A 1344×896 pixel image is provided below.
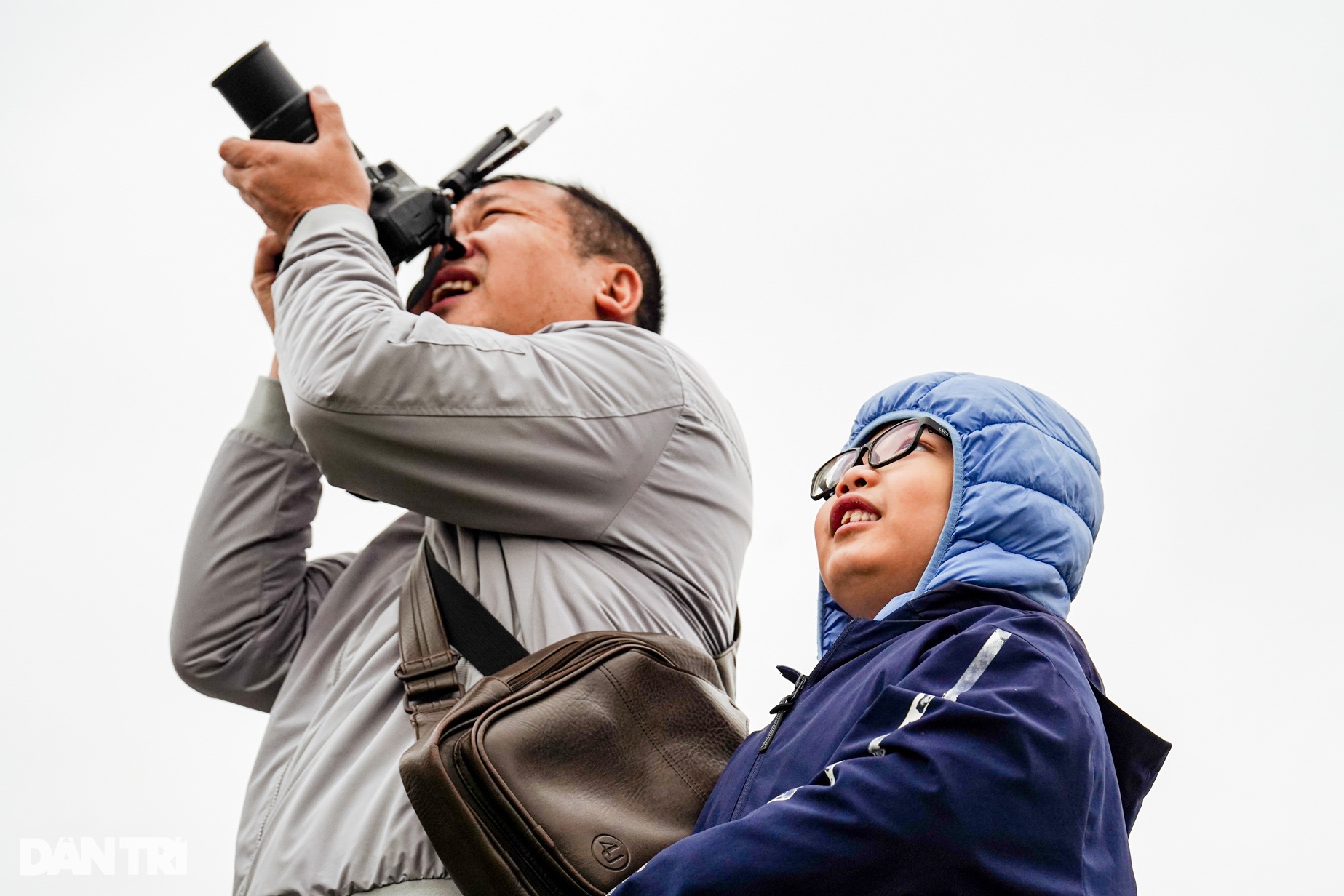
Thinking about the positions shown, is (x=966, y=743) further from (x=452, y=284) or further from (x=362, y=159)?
(x=362, y=159)

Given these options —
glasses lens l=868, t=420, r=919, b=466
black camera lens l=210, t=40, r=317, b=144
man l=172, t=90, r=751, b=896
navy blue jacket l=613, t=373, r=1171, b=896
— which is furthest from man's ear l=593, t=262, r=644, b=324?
navy blue jacket l=613, t=373, r=1171, b=896

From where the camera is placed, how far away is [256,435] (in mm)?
2766

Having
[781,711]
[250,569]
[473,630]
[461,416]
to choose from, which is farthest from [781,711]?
[250,569]

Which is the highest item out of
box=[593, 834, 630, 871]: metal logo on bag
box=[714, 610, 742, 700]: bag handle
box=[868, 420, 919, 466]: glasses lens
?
box=[868, 420, 919, 466]: glasses lens

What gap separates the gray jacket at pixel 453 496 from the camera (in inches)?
81.6

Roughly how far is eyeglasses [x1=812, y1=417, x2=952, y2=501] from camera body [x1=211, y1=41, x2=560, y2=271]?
3.39 feet

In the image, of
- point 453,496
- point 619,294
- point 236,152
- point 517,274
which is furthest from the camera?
point 619,294

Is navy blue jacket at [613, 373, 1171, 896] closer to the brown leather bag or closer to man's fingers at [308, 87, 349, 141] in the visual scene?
the brown leather bag

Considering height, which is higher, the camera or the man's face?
the camera

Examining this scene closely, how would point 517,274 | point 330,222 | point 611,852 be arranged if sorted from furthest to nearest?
point 517,274 → point 330,222 → point 611,852

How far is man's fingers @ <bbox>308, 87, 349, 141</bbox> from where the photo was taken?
2.75m

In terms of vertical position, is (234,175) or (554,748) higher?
(234,175)

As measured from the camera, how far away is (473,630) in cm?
209

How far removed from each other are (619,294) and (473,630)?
3.63 feet
